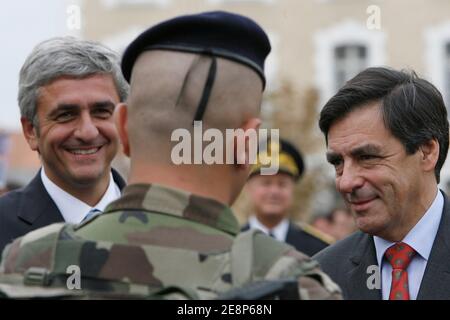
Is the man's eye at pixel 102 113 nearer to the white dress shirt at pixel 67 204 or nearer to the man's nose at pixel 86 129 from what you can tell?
the man's nose at pixel 86 129

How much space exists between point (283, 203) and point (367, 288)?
4.26m

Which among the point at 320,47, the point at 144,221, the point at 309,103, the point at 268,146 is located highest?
the point at 320,47

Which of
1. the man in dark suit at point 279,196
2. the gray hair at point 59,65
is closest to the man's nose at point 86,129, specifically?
the gray hair at point 59,65

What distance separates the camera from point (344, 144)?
14.6 feet

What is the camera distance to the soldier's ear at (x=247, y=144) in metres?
3.02

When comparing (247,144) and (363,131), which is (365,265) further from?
(247,144)

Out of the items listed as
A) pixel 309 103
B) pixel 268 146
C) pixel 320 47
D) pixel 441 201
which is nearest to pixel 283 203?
pixel 268 146

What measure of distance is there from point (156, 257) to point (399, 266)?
5.47ft

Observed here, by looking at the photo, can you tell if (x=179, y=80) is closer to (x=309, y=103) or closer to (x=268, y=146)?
(x=268, y=146)

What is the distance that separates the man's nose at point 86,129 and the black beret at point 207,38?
141 centimetres

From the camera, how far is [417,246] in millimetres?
4387

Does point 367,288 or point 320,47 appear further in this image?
point 320,47

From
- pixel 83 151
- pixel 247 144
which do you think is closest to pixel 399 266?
pixel 83 151
